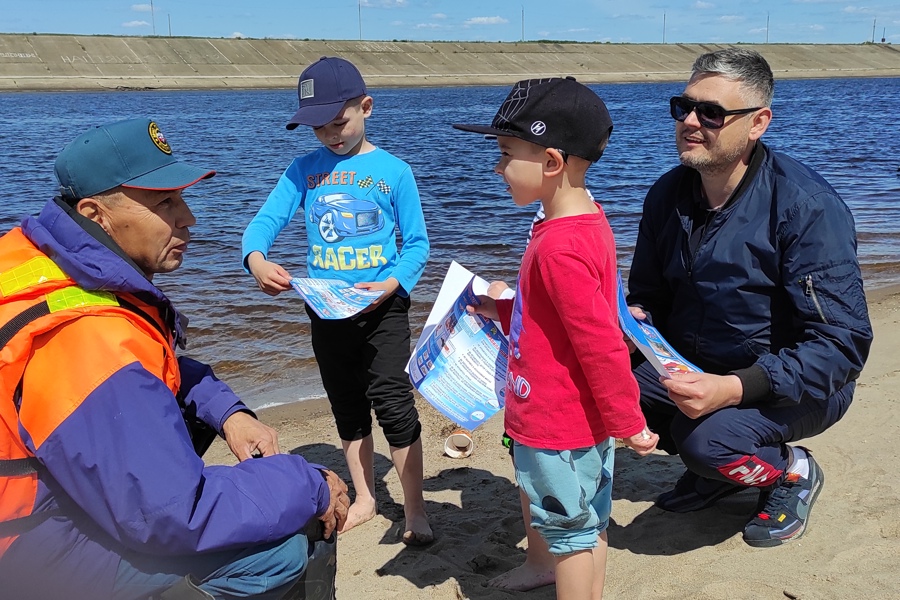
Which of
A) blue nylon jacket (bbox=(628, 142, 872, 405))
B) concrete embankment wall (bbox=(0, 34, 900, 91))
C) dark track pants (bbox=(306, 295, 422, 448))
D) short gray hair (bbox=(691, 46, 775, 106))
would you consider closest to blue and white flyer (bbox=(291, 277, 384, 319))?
dark track pants (bbox=(306, 295, 422, 448))

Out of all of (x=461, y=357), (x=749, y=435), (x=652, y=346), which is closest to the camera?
(x=652, y=346)

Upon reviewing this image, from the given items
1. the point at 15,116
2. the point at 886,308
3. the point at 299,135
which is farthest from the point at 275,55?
the point at 886,308

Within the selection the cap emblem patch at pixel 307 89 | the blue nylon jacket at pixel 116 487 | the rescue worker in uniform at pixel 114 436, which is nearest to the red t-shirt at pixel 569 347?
the rescue worker in uniform at pixel 114 436

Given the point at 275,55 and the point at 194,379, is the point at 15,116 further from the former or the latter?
the point at 275,55

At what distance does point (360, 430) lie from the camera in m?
4.08

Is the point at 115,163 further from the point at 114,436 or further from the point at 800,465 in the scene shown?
the point at 800,465

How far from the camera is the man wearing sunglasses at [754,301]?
3268mm

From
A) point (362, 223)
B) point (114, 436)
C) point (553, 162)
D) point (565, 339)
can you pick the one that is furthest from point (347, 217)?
point (114, 436)

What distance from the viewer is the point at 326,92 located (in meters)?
3.71

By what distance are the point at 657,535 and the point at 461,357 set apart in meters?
1.29

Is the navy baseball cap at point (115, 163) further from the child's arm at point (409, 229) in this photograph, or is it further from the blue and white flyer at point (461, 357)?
the child's arm at point (409, 229)

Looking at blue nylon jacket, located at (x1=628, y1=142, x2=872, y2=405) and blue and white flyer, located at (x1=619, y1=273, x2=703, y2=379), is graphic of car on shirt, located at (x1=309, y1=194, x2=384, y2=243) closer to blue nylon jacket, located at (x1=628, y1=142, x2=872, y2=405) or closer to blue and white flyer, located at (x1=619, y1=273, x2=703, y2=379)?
blue and white flyer, located at (x1=619, y1=273, x2=703, y2=379)

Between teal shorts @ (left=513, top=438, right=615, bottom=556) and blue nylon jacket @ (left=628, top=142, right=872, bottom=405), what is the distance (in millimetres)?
887

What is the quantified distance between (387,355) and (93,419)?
6.09 feet
